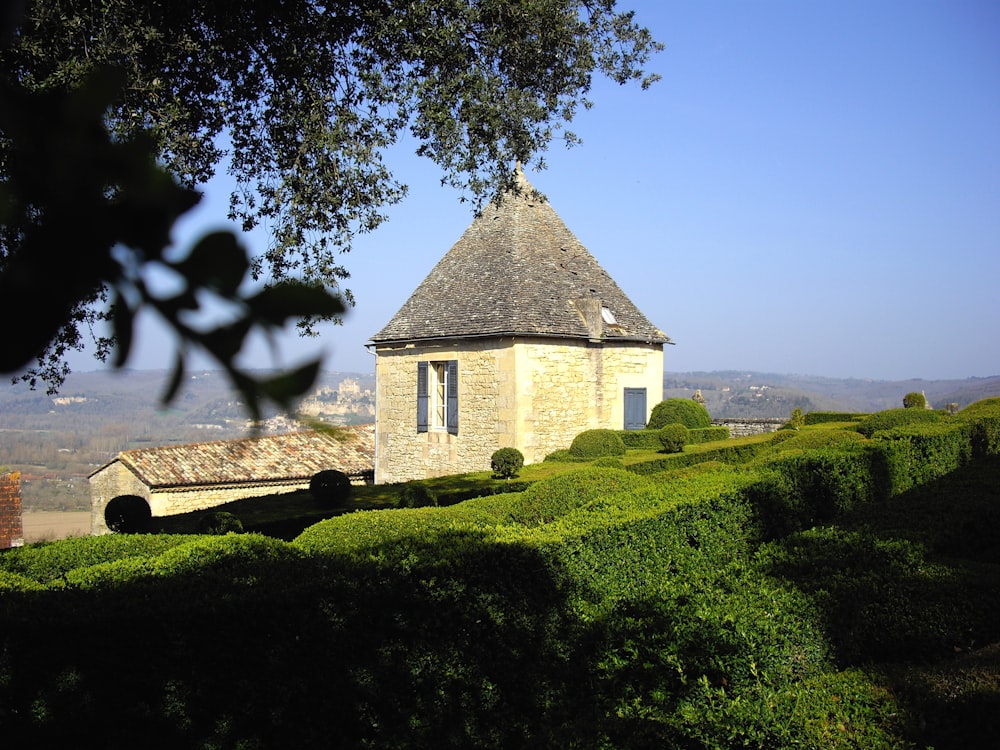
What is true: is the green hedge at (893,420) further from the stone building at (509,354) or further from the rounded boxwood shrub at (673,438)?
the stone building at (509,354)

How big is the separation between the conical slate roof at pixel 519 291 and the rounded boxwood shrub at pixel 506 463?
311 cm

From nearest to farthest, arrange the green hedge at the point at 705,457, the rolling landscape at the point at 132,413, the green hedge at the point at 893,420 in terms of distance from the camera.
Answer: the rolling landscape at the point at 132,413 → the green hedge at the point at 705,457 → the green hedge at the point at 893,420

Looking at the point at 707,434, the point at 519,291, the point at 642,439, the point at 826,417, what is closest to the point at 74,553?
the point at 519,291

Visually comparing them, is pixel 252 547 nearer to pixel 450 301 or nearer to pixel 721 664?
pixel 721 664

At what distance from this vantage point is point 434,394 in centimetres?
1980

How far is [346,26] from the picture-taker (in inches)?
373

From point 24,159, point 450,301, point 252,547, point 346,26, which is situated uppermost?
point 346,26

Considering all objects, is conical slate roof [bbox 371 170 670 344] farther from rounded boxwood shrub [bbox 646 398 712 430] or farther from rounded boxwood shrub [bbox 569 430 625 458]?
rounded boxwood shrub [bbox 569 430 625 458]

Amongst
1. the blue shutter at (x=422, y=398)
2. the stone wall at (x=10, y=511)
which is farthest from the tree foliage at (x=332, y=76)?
the stone wall at (x=10, y=511)

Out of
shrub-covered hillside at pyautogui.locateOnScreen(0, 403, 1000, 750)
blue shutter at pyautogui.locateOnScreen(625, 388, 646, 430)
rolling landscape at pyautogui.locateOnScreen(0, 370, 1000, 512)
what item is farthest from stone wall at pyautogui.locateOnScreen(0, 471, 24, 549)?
rolling landscape at pyautogui.locateOnScreen(0, 370, 1000, 512)

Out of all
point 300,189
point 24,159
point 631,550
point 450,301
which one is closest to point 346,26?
point 300,189

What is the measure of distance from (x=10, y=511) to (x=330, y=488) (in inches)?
430

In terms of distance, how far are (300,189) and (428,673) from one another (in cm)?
603

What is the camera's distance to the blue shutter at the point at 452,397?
19.3m
